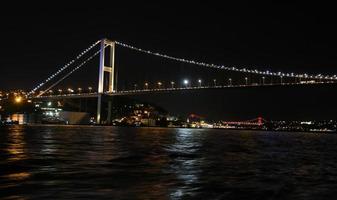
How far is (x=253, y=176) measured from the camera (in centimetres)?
1274

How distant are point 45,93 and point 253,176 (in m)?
89.9

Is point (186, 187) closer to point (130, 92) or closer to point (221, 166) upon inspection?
point (221, 166)

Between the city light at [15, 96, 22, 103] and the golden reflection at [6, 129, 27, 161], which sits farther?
the city light at [15, 96, 22, 103]

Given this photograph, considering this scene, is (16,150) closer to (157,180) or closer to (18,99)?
(157,180)

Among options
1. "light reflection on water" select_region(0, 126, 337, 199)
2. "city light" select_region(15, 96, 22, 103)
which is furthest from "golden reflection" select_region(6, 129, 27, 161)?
"city light" select_region(15, 96, 22, 103)

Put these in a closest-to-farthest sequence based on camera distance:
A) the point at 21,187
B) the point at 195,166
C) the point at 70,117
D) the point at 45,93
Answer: the point at 21,187 → the point at 195,166 → the point at 45,93 → the point at 70,117

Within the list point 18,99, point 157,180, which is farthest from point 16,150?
point 18,99

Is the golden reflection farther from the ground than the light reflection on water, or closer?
farther from the ground

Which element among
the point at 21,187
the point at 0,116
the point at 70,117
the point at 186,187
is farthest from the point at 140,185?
the point at 0,116

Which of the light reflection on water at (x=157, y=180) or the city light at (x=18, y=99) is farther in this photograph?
the city light at (x=18, y=99)

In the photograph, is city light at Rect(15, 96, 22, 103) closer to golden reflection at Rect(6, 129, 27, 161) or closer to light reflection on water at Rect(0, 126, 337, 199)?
golden reflection at Rect(6, 129, 27, 161)

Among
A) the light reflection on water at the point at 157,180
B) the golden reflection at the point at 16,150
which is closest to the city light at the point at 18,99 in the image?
the golden reflection at the point at 16,150

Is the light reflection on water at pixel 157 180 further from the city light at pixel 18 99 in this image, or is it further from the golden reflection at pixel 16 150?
the city light at pixel 18 99

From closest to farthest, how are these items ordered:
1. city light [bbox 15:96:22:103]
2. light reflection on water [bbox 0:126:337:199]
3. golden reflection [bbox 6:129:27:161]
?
light reflection on water [bbox 0:126:337:199], golden reflection [bbox 6:129:27:161], city light [bbox 15:96:22:103]
